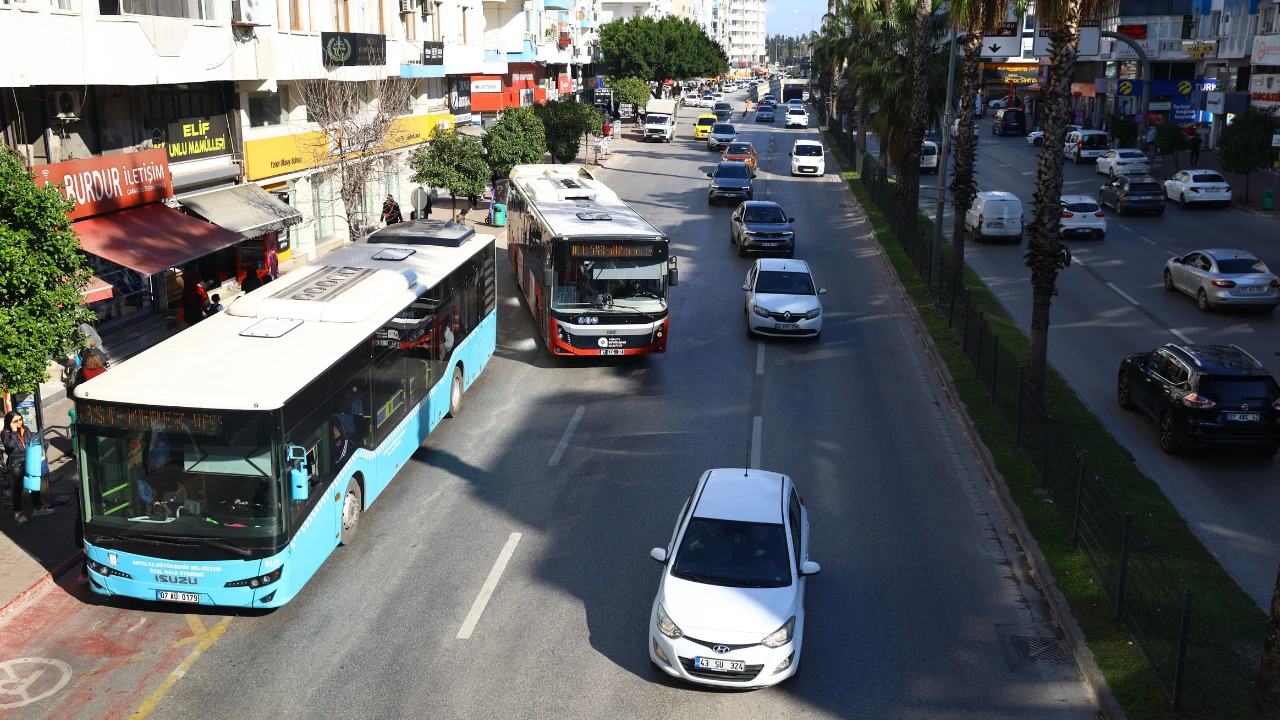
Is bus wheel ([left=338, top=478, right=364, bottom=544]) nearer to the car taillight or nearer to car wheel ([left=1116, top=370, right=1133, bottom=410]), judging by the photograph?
the car taillight

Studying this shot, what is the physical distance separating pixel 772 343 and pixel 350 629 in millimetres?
15230

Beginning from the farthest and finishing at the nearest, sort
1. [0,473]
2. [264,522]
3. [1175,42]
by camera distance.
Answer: [1175,42], [0,473], [264,522]

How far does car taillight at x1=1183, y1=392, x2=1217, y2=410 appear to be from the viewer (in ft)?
58.8

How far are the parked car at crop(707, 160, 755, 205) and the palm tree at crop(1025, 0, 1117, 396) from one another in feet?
93.6

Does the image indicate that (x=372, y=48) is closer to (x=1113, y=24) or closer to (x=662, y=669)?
(x=662, y=669)

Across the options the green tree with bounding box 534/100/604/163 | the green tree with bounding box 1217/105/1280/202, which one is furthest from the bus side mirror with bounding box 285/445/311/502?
the green tree with bounding box 1217/105/1280/202

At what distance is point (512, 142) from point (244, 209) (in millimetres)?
15786

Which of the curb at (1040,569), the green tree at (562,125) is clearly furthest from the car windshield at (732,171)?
the curb at (1040,569)

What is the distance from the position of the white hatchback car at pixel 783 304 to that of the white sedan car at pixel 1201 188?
2780cm

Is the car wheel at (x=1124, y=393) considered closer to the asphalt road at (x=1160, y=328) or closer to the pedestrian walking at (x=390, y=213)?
the asphalt road at (x=1160, y=328)

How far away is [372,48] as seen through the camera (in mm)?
34812

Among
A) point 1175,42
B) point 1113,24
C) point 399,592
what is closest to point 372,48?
point 399,592

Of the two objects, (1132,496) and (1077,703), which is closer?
(1077,703)

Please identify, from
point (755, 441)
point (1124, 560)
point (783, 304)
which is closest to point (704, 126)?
point (783, 304)
